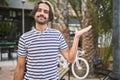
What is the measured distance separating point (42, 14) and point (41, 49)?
0.32 meters

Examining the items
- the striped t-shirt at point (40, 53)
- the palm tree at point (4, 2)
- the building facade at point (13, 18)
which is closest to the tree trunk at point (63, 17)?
the striped t-shirt at point (40, 53)

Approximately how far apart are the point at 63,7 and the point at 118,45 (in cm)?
829

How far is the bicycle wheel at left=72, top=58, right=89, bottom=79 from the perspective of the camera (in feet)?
34.8

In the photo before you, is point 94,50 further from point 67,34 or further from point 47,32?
point 47,32

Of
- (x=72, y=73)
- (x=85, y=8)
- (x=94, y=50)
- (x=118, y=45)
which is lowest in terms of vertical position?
(x=72, y=73)

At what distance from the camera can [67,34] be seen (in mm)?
11727

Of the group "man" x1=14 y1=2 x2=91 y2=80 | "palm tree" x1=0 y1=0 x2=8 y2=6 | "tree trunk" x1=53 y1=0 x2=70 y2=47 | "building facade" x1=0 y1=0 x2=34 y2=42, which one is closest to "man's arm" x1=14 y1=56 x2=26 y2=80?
"man" x1=14 y1=2 x2=91 y2=80

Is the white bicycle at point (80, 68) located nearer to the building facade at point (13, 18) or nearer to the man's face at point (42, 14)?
the man's face at point (42, 14)

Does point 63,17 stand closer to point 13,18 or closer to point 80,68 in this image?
point 80,68

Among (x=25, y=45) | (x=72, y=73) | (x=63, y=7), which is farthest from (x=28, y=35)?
(x=63, y=7)

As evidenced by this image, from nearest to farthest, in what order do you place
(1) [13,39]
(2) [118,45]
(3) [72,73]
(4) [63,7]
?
(2) [118,45]
(3) [72,73]
(4) [63,7]
(1) [13,39]

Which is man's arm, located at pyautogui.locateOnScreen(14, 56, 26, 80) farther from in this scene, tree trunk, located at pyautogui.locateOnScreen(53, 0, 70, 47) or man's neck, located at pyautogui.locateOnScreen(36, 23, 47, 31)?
tree trunk, located at pyautogui.locateOnScreen(53, 0, 70, 47)

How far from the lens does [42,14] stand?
117 inches

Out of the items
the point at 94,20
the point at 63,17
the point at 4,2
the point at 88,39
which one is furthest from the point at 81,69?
the point at 4,2
